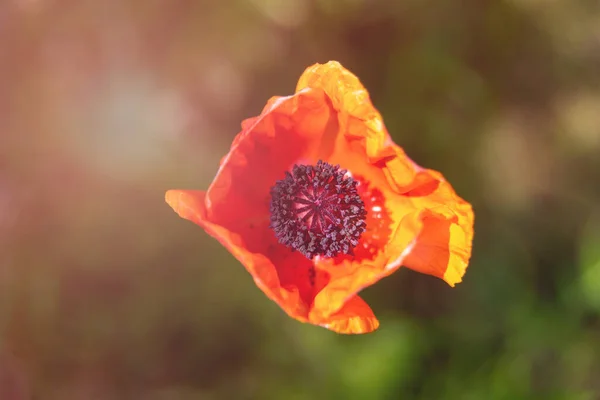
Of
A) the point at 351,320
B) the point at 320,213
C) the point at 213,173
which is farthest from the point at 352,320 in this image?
the point at 213,173

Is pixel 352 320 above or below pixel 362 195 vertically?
below

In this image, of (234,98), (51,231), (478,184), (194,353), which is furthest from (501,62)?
(51,231)

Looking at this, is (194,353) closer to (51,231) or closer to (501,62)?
(51,231)

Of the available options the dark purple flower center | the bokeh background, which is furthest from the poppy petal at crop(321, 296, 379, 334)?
the bokeh background

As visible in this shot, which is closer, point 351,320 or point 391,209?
point 351,320

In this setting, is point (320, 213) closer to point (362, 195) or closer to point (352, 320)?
point (362, 195)

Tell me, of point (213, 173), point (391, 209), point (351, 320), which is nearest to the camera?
point (351, 320)
